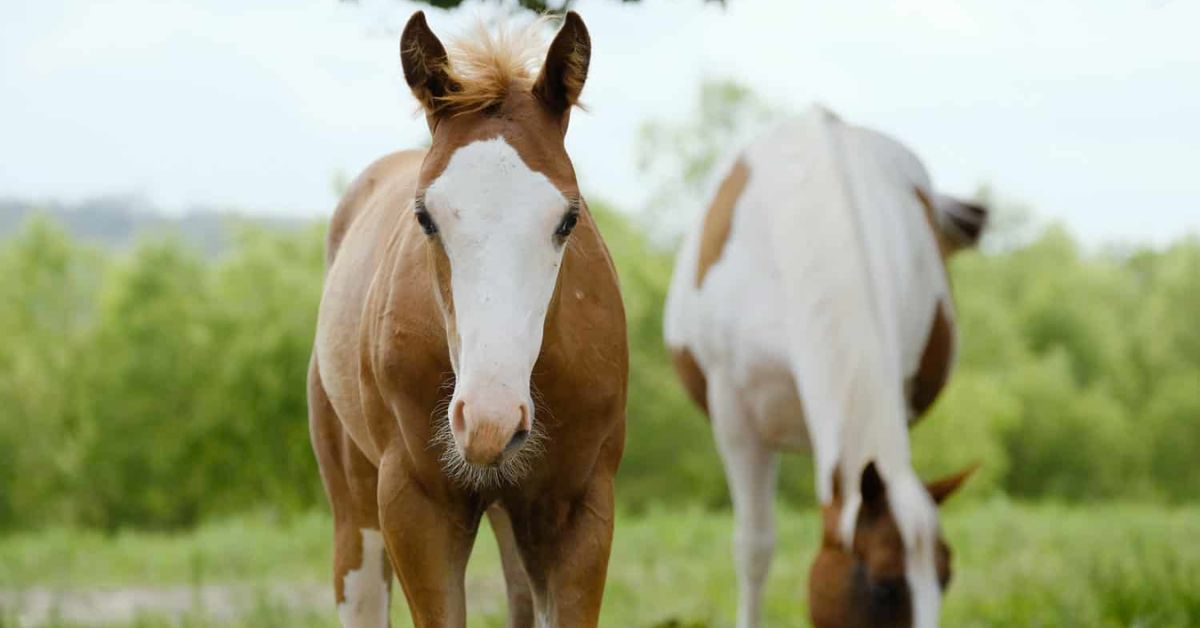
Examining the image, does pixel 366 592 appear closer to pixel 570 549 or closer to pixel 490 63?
pixel 570 549

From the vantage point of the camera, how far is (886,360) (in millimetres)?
4914

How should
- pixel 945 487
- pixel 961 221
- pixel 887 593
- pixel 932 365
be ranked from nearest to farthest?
pixel 887 593 → pixel 945 487 → pixel 932 365 → pixel 961 221

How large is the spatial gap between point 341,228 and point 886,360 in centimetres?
204

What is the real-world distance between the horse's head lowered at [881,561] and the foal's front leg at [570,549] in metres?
1.53

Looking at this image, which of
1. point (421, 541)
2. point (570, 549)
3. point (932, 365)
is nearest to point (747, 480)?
point (932, 365)

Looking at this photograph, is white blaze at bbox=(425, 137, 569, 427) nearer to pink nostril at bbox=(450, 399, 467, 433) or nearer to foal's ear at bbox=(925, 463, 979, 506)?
pink nostril at bbox=(450, 399, 467, 433)

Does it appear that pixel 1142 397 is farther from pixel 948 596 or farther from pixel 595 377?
pixel 595 377

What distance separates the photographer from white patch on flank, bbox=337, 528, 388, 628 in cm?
374

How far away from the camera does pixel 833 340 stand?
5020 mm

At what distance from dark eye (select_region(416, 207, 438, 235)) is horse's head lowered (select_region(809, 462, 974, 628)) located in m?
2.13

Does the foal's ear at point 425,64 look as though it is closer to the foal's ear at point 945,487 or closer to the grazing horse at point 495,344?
the grazing horse at point 495,344

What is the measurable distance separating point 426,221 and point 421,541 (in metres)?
0.75

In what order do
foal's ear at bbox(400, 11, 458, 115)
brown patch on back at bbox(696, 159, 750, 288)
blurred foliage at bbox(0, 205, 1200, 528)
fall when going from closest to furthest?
foal's ear at bbox(400, 11, 458, 115) → brown patch on back at bbox(696, 159, 750, 288) → blurred foliage at bbox(0, 205, 1200, 528)

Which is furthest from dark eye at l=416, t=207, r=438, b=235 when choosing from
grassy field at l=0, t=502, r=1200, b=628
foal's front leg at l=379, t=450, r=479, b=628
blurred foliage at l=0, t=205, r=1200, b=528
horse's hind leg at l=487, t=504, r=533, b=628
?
blurred foliage at l=0, t=205, r=1200, b=528
